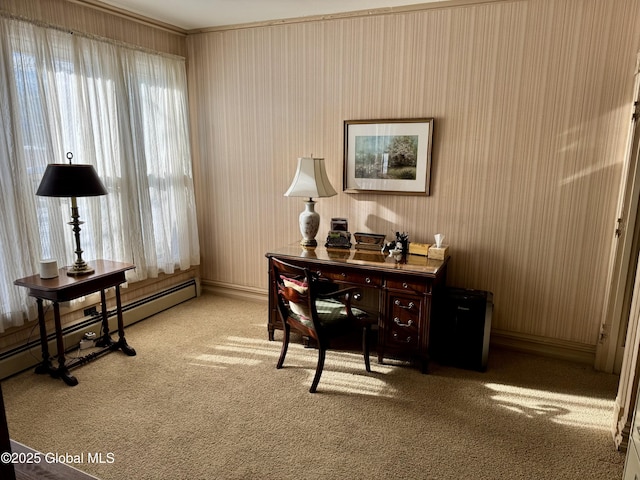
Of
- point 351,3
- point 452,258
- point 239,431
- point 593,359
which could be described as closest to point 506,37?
point 351,3

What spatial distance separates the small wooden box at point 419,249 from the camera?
3355 mm

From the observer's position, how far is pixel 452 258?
3.56 m

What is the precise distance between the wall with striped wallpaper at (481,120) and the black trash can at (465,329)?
1.54ft

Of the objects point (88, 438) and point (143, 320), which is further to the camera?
point (143, 320)

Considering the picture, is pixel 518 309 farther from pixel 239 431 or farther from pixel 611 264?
pixel 239 431

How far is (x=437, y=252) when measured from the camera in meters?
3.28

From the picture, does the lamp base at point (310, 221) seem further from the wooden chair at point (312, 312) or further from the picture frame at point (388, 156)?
the wooden chair at point (312, 312)

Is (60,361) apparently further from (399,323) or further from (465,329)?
(465,329)

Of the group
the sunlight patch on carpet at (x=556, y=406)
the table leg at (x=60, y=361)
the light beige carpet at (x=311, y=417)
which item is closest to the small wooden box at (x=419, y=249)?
the light beige carpet at (x=311, y=417)

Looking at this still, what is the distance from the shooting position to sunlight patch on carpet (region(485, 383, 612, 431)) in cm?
256

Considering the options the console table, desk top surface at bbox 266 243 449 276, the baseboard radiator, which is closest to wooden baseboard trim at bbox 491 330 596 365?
the console table

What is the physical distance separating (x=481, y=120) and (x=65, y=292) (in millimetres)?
3168

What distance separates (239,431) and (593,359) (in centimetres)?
261

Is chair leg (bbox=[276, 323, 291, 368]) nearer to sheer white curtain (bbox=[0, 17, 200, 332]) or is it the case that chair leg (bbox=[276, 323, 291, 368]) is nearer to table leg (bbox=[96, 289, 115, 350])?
table leg (bbox=[96, 289, 115, 350])
